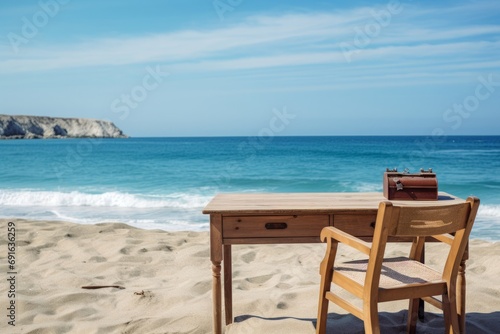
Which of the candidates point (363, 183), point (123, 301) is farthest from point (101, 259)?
point (363, 183)

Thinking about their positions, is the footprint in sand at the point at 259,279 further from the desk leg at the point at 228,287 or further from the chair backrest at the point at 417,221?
the chair backrest at the point at 417,221

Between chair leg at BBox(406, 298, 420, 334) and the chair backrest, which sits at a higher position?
the chair backrest

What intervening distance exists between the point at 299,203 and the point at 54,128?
89441 mm

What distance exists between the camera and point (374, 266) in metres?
2.57

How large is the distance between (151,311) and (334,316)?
1269 millimetres

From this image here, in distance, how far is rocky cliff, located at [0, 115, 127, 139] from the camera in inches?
3130

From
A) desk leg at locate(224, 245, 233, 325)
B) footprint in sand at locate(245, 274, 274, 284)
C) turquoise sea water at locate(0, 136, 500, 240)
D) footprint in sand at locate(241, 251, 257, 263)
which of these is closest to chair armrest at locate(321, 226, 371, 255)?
desk leg at locate(224, 245, 233, 325)

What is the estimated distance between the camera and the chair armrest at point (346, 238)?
261 centimetres

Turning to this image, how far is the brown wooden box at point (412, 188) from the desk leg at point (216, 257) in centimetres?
116

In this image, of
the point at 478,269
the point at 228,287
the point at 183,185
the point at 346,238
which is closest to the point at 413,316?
the point at 346,238

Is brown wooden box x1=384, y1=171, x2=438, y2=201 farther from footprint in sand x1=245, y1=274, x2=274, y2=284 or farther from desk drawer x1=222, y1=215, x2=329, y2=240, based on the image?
footprint in sand x1=245, y1=274, x2=274, y2=284

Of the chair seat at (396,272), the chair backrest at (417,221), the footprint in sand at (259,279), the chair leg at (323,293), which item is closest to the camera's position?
the chair backrest at (417,221)

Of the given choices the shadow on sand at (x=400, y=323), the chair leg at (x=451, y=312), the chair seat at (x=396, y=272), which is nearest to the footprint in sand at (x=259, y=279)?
the shadow on sand at (x=400, y=323)

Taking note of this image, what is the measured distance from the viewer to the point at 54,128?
8688 centimetres
